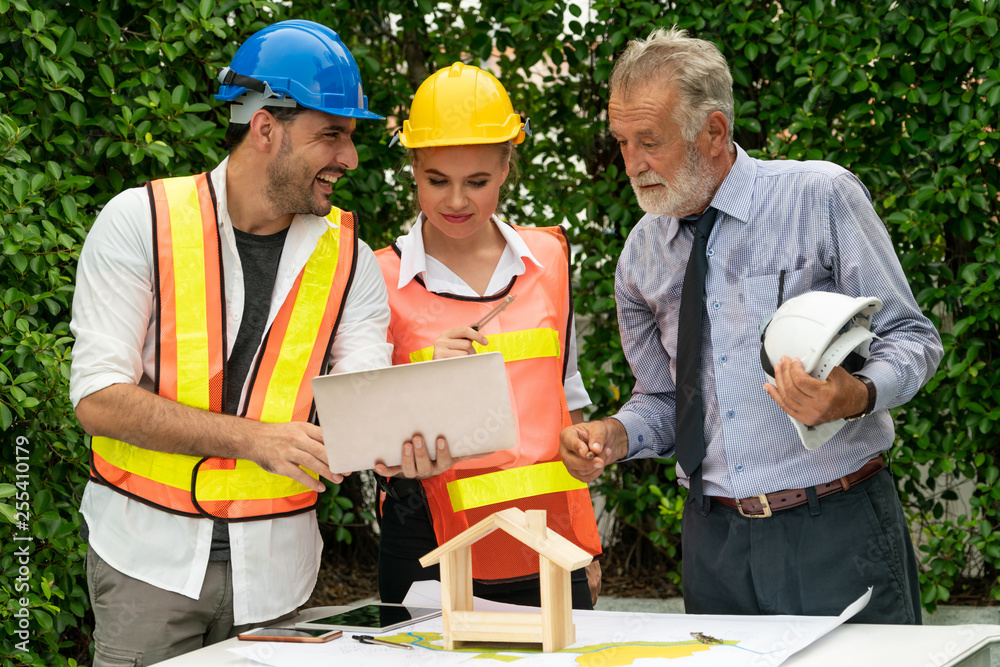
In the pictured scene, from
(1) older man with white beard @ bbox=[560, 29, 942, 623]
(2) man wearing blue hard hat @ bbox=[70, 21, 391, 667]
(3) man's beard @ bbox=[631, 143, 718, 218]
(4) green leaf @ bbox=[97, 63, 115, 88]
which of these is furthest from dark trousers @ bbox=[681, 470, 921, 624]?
(4) green leaf @ bbox=[97, 63, 115, 88]

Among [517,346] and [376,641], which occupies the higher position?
[517,346]

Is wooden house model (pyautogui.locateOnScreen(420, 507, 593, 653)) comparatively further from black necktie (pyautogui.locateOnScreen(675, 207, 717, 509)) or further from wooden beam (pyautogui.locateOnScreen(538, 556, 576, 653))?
black necktie (pyautogui.locateOnScreen(675, 207, 717, 509))

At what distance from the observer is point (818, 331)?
2.16 meters

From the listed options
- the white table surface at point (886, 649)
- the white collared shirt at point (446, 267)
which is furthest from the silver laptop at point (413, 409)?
the white collared shirt at point (446, 267)

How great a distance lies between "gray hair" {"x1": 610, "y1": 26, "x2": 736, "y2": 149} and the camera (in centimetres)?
271

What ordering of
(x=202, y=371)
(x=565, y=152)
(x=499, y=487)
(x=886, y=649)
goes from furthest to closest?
(x=565, y=152) < (x=499, y=487) < (x=202, y=371) < (x=886, y=649)

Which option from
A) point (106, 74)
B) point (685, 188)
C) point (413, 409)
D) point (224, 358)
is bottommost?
point (413, 409)

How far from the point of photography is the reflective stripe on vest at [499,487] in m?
2.88

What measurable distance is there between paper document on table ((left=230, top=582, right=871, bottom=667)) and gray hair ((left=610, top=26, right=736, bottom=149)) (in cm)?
125

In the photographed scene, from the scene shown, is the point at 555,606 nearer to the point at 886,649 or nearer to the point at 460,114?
the point at 886,649

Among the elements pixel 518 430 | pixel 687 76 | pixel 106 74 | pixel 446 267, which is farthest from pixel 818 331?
pixel 106 74

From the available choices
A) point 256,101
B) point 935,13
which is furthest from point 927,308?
point 256,101

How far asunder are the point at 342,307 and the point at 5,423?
1.12 metres

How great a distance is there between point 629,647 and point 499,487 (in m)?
0.79
